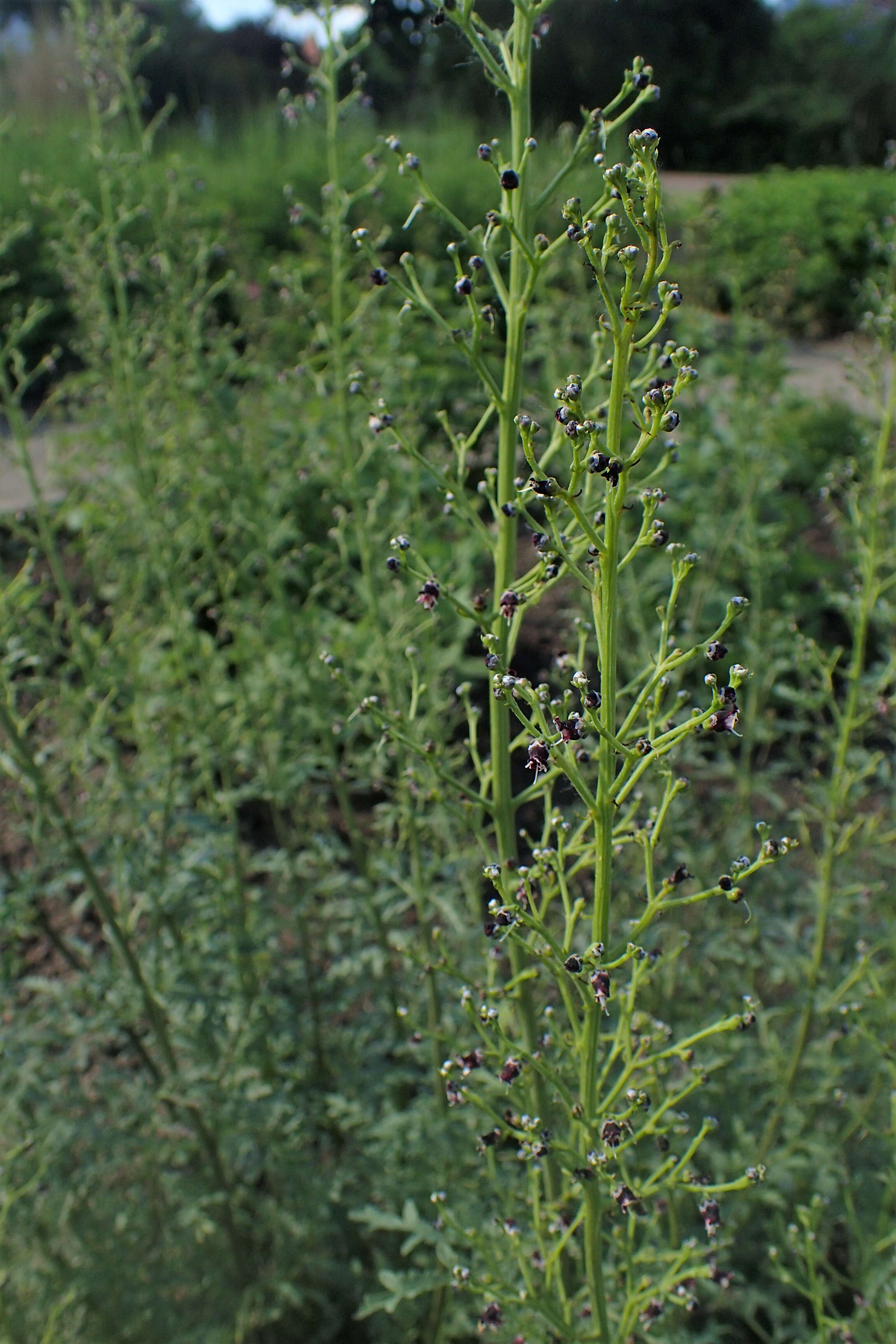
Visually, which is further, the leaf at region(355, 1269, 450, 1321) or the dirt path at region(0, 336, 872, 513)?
the dirt path at region(0, 336, 872, 513)

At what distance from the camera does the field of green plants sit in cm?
162

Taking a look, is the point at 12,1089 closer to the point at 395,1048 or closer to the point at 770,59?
the point at 395,1048

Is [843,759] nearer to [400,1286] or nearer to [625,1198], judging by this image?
[625,1198]

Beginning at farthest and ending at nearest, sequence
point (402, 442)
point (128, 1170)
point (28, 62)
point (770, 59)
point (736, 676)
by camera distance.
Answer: point (770, 59), point (28, 62), point (128, 1170), point (402, 442), point (736, 676)

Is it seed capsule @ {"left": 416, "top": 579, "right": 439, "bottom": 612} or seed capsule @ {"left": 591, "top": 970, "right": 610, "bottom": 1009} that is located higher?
seed capsule @ {"left": 416, "top": 579, "right": 439, "bottom": 612}

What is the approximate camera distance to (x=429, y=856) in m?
3.37

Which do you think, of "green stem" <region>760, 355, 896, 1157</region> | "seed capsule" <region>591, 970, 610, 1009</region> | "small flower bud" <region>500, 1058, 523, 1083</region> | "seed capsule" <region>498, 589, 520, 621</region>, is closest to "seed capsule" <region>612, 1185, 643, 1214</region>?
"small flower bud" <region>500, 1058, 523, 1083</region>

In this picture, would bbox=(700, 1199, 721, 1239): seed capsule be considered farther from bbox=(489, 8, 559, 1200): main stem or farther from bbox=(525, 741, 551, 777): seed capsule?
bbox=(525, 741, 551, 777): seed capsule

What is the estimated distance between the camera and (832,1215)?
3.03m

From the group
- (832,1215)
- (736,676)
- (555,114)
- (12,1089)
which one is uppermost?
(555,114)

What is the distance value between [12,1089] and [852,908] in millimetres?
2905

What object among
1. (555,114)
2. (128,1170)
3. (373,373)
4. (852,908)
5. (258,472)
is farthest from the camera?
(555,114)

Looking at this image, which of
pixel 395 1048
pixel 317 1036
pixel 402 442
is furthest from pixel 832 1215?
pixel 402 442

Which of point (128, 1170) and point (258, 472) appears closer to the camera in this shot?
point (128, 1170)
